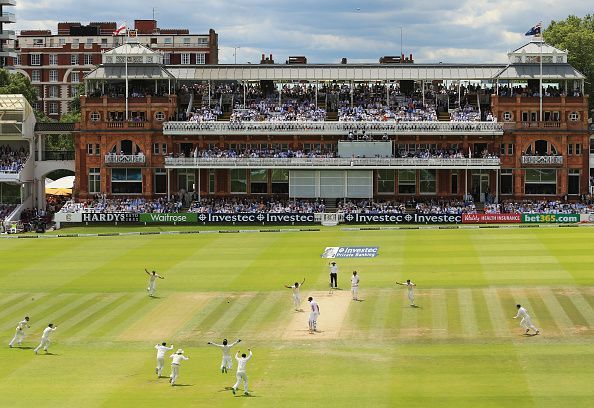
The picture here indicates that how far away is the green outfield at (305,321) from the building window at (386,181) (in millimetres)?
14654

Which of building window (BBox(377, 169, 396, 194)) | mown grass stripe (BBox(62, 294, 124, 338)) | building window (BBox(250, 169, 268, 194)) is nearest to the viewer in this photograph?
mown grass stripe (BBox(62, 294, 124, 338))

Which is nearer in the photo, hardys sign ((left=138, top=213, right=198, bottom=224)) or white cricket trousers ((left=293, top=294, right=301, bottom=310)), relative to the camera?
white cricket trousers ((left=293, top=294, right=301, bottom=310))

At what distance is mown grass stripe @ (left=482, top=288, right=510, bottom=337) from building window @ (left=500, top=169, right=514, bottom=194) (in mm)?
37382

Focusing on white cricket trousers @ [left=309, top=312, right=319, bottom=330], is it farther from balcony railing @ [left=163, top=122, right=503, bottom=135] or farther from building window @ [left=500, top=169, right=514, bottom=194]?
building window @ [left=500, top=169, right=514, bottom=194]

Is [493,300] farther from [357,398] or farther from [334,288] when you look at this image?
[357,398]

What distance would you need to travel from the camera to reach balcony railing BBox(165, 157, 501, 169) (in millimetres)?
89938

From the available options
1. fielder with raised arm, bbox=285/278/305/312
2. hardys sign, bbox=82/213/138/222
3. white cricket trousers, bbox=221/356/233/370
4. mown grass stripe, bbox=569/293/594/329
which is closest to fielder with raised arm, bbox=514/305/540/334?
mown grass stripe, bbox=569/293/594/329

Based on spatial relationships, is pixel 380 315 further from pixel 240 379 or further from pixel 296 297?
pixel 240 379

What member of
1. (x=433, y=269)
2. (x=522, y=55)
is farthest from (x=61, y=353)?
(x=522, y=55)

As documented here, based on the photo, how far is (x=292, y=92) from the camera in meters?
97.5

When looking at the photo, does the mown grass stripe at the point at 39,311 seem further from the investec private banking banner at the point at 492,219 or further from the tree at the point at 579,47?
the tree at the point at 579,47

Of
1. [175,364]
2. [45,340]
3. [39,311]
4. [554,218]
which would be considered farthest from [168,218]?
[175,364]

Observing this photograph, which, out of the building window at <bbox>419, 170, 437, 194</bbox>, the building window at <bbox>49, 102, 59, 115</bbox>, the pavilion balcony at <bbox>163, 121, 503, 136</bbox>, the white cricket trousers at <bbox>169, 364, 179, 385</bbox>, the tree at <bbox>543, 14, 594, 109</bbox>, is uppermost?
the tree at <bbox>543, 14, 594, 109</bbox>

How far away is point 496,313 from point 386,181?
43503mm
